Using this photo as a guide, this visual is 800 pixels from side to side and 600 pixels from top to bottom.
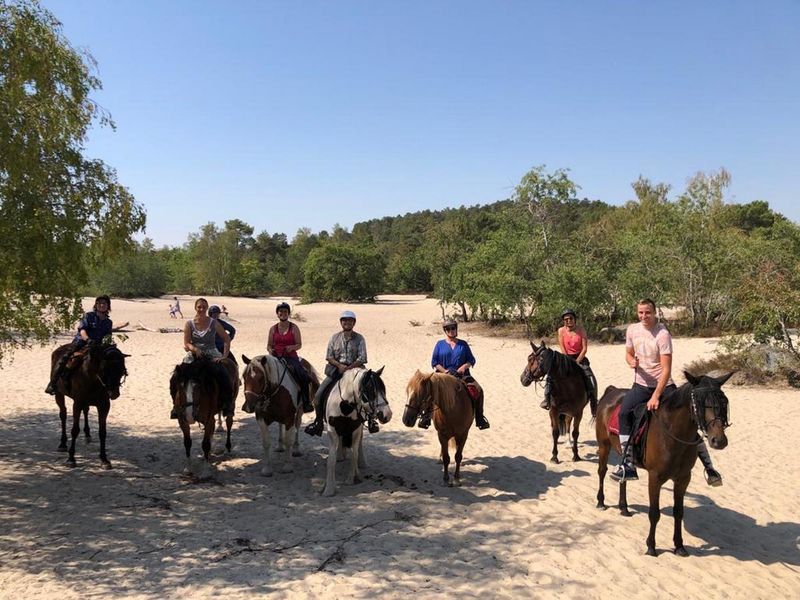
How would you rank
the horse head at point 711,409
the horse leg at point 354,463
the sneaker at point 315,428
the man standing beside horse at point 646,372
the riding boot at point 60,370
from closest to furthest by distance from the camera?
1. the horse head at point 711,409
2. the man standing beside horse at point 646,372
3. the horse leg at point 354,463
4. the sneaker at point 315,428
5. the riding boot at point 60,370

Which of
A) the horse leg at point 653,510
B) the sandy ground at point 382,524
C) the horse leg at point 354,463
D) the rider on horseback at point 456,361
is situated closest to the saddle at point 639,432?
the horse leg at point 653,510

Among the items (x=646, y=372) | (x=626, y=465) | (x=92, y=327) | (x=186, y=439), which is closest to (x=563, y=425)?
(x=626, y=465)

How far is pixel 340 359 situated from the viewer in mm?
7867

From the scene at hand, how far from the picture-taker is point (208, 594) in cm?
484

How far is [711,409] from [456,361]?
3738 millimetres

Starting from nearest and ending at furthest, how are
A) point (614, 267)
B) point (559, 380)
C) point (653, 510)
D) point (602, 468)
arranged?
point (653, 510) → point (602, 468) → point (559, 380) → point (614, 267)

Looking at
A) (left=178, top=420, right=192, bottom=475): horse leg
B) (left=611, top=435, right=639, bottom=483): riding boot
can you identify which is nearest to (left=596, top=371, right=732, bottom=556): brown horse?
(left=611, top=435, right=639, bottom=483): riding boot

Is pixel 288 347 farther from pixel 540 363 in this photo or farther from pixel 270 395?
pixel 540 363

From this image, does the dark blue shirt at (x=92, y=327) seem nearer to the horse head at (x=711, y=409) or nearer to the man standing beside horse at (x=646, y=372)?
the man standing beside horse at (x=646, y=372)

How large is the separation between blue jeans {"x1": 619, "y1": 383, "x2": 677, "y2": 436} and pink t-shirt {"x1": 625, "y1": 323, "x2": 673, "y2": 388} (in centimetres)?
7

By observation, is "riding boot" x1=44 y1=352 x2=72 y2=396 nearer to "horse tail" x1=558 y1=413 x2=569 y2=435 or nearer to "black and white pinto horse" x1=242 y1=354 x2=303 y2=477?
"black and white pinto horse" x1=242 y1=354 x2=303 y2=477

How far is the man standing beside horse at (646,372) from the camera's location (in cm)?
589

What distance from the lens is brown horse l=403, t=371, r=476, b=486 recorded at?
7.13 meters

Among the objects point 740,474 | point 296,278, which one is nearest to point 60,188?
point 740,474
